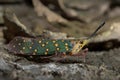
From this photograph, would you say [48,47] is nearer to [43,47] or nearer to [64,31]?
[43,47]

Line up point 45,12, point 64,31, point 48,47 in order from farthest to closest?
point 45,12 < point 64,31 < point 48,47

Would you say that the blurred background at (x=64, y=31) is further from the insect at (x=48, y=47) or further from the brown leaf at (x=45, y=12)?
the insect at (x=48, y=47)

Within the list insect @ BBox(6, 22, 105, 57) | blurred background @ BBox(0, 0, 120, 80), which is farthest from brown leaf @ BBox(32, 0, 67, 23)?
insect @ BBox(6, 22, 105, 57)

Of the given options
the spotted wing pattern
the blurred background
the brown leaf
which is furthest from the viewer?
the brown leaf

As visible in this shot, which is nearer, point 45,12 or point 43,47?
point 43,47

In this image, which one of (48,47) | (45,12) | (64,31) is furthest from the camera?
(45,12)

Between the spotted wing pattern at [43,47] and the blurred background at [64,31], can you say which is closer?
the blurred background at [64,31]

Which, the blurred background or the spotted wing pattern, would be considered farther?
the spotted wing pattern

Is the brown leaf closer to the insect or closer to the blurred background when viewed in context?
the blurred background

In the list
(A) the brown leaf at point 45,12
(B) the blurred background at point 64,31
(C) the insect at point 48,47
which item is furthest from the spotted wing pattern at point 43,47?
(A) the brown leaf at point 45,12

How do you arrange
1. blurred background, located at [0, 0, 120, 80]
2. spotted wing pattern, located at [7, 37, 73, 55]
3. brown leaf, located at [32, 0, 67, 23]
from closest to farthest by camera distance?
blurred background, located at [0, 0, 120, 80], spotted wing pattern, located at [7, 37, 73, 55], brown leaf, located at [32, 0, 67, 23]

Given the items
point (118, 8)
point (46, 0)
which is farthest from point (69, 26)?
point (118, 8)

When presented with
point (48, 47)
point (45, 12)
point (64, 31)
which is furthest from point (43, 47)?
point (45, 12)
